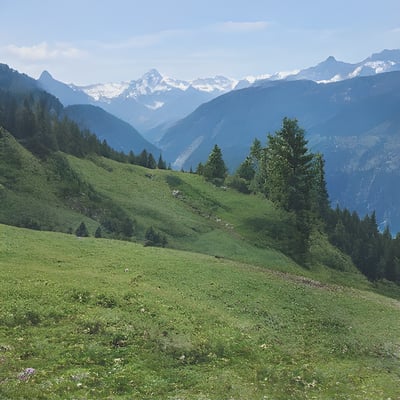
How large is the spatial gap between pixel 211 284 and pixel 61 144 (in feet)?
258

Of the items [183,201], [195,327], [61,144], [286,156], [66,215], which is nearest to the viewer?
[195,327]

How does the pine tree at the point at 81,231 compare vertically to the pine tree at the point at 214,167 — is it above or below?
below

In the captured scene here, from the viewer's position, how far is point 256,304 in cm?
3625

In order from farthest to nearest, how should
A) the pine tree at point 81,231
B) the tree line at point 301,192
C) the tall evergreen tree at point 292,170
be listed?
the tree line at point 301,192
the tall evergreen tree at point 292,170
the pine tree at point 81,231

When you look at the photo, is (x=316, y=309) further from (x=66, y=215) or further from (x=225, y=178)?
(x=225, y=178)

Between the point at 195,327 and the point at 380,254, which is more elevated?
the point at 195,327

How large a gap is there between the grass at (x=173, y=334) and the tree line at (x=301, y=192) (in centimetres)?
3697

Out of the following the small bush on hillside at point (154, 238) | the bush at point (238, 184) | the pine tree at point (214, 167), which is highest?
the pine tree at point (214, 167)

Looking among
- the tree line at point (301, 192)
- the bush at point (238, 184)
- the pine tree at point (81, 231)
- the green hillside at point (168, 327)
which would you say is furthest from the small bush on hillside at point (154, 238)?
the bush at point (238, 184)

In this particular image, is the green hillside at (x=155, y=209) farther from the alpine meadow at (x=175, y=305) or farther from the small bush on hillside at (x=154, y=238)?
the small bush on hillside at (x=154, y=238)

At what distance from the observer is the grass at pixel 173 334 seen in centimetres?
2148

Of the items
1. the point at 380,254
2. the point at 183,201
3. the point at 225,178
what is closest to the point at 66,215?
the point at 183,201

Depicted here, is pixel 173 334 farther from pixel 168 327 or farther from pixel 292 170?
pixel 292 170

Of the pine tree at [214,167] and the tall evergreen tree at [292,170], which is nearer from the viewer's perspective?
the tall evergreen tree at [292,170]
